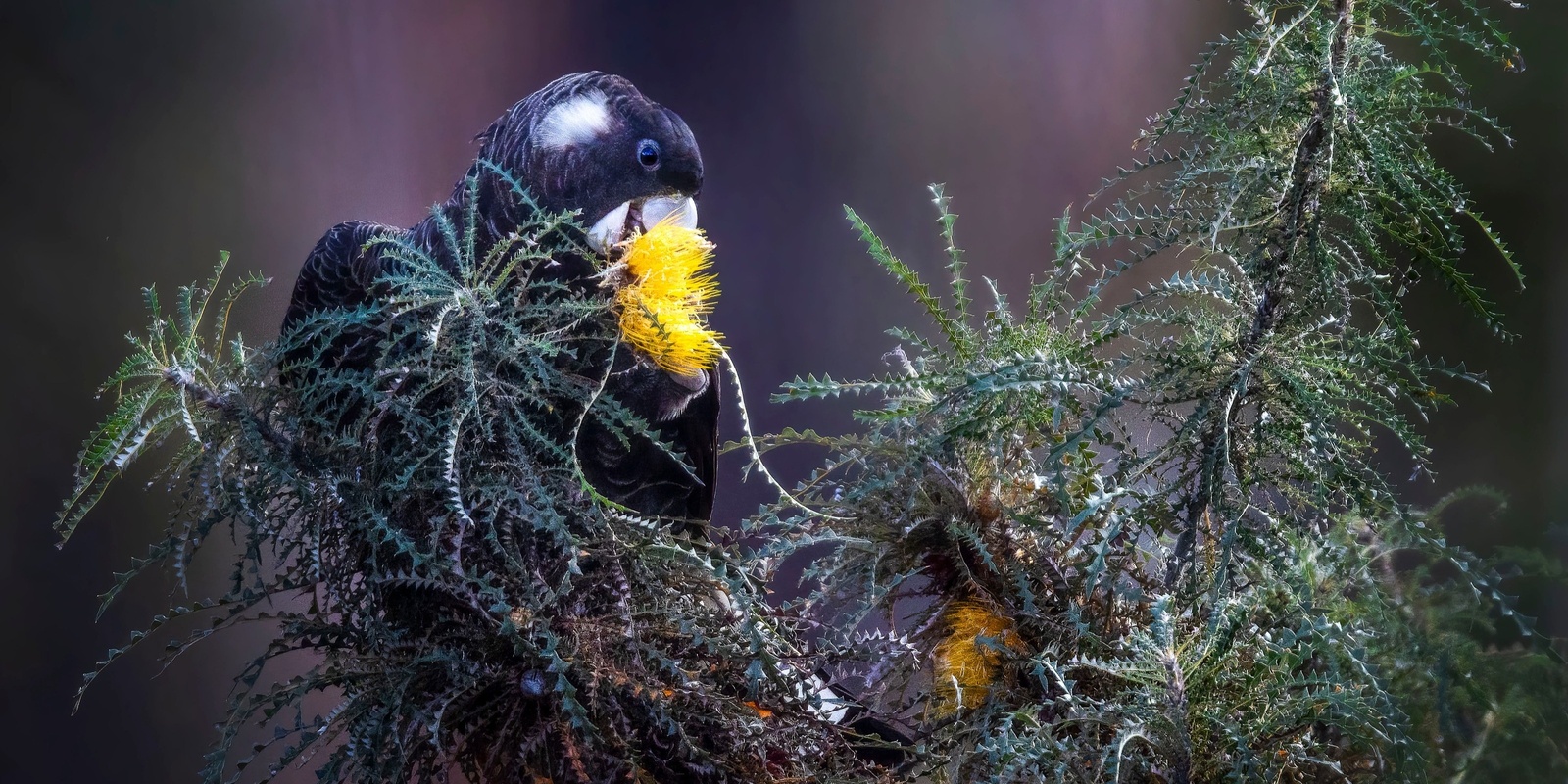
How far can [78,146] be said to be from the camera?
2.73ft

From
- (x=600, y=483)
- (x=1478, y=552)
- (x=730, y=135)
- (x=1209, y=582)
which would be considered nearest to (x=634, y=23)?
(x=730, y=135)

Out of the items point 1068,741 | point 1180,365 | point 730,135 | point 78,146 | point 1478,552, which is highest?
point 730,135

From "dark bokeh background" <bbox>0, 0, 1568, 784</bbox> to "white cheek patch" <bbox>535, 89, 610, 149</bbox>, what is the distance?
11 cm

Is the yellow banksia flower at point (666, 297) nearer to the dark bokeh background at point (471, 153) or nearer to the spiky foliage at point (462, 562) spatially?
the spiky foliage at point (462, 562)

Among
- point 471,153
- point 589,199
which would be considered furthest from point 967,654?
point 471,153

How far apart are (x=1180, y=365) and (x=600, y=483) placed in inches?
22.9

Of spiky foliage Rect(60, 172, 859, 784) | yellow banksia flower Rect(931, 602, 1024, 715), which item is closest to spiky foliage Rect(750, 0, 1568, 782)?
yellow banksia flower Rect(931, 602, 1024, 715)

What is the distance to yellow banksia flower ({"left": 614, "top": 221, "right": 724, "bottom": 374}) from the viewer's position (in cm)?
84

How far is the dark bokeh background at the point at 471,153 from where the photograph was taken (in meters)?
0.77

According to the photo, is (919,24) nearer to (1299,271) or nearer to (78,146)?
(1299,271)

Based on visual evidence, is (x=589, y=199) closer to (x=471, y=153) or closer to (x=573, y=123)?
(x=573, y=123)

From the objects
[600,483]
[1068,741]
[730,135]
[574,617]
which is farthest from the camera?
[730,135]

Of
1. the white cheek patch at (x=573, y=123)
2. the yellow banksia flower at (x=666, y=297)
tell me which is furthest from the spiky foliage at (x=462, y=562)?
the white cheek patch at (x=573, y=123)

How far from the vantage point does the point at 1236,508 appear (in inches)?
25.3
